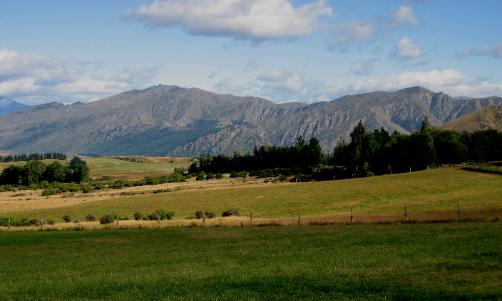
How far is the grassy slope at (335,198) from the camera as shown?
8912 cm

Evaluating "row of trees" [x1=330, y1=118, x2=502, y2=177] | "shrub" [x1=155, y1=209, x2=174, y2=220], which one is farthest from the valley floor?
"row of trees" [x1=330, y1=118, x2=502, y2=177]

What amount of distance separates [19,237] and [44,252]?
586 inches

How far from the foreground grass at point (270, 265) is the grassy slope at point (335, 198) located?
3368 centimetres

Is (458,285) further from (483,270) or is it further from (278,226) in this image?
(278,226)

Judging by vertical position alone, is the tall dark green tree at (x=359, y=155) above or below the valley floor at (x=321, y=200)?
above

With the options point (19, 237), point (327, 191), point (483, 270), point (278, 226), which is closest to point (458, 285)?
point (483, 270)

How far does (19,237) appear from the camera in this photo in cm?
6444

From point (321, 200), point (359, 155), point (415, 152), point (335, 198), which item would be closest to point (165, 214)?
point (321, 200)

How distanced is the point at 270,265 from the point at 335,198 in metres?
65.7

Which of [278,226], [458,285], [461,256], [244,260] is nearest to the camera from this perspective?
[458,285]

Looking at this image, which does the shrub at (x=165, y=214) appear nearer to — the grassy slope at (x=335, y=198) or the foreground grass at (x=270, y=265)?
the grassy slope at (x=335, y=198)

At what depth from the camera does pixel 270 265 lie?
36.9 metres

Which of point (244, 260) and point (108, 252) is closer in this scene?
point (244, 260)

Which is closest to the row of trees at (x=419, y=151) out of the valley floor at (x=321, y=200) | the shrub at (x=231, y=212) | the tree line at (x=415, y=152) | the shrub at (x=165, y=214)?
the tree line at (x=415, y=152)
